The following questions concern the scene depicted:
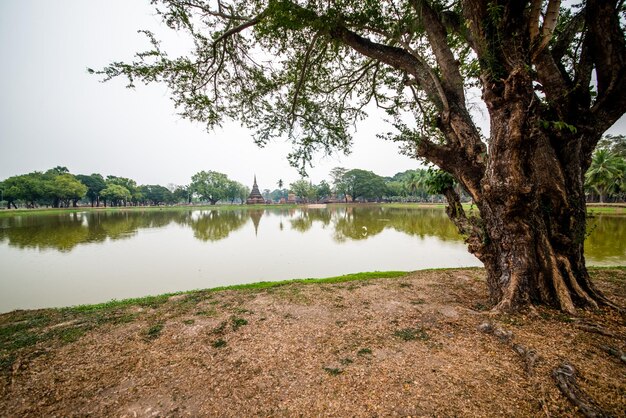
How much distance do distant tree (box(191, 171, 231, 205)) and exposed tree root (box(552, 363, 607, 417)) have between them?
84071 millimetres

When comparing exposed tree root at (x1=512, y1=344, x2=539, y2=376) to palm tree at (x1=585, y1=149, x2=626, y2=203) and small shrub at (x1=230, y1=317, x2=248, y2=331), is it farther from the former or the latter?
palm tree at (x1=585, y1=149, x2=626, y2=203)

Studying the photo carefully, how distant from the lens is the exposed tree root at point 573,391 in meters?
2.17

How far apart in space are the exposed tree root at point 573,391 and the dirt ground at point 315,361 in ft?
0.13

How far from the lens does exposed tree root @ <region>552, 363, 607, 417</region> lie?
2172mm

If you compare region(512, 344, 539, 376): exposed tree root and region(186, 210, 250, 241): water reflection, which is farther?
region(186, 210, 250, 241): water reflection

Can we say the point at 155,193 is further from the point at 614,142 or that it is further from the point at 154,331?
the point at 614,142

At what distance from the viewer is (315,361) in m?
3.35

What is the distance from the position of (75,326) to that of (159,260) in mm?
6995

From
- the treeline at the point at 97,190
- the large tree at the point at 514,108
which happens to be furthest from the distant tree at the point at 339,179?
the large tree at the point at 514,108

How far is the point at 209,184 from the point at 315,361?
83837 mm

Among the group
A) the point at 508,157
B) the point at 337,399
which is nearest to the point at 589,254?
the point at 508,157

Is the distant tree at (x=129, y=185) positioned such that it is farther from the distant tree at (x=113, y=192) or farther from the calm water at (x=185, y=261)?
the calm water at (x=185, y=261)

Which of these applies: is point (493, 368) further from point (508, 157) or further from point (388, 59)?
point (388, 59)

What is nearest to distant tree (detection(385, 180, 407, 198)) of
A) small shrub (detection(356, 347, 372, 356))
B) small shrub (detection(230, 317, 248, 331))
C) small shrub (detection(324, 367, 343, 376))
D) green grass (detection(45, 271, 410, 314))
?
green grass (detection(45, 271, 410, 314))
